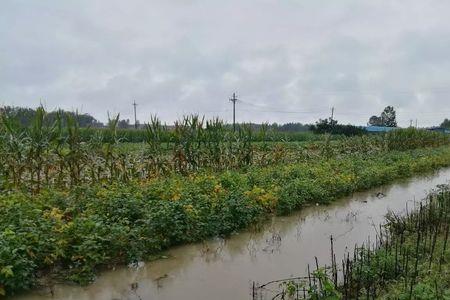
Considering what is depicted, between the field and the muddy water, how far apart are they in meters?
0.27

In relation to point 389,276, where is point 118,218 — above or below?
above

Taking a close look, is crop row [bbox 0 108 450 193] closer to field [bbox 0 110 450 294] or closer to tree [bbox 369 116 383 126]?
field [bbox 0 110 450 294]

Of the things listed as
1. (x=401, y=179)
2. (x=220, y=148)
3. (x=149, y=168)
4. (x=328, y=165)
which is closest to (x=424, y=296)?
(x=149, y=168)

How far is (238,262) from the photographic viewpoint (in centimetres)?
642

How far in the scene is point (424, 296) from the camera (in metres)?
3.75

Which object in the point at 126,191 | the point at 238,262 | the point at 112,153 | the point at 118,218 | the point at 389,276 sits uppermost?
the point at 112,153

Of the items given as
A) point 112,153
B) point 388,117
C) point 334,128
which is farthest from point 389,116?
point 112,153

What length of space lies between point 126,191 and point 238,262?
266 centimetres

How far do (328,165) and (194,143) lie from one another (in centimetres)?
525

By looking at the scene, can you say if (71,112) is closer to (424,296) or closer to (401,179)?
(424,296)

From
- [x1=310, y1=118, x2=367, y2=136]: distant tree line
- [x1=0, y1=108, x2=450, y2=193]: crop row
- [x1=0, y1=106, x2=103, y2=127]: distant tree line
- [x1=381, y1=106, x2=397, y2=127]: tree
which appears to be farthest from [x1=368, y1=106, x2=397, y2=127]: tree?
[x1=0, y1=106, x2=103, y2=127]: distant tree line

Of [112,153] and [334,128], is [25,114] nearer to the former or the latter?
[112,153]

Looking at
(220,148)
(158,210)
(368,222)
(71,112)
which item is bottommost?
(368,222)

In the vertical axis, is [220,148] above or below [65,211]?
above
